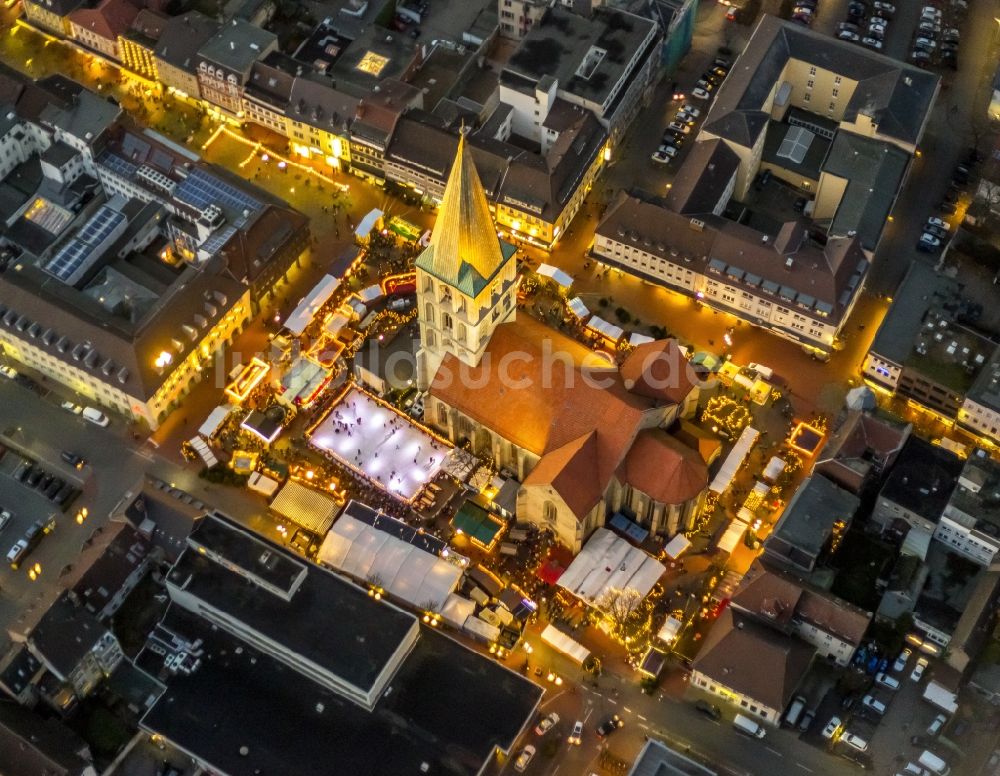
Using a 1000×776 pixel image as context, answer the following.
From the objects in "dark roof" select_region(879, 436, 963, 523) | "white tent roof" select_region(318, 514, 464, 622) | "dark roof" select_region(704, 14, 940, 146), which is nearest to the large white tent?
"white tent roof" select_region(318, 514, 464, 622)

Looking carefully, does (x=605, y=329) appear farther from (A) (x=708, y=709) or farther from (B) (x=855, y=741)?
(B) (x=855, y=741)

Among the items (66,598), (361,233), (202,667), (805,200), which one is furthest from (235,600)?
(805,200)

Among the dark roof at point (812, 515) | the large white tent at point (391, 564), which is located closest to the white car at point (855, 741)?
the dark roof at point (812, 515)

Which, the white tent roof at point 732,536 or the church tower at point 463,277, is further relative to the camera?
the white tent roof at point 732,536

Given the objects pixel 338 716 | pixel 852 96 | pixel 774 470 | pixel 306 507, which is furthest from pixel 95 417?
pixel 852 96

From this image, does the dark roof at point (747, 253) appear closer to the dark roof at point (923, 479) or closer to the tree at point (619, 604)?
the dark roof at point (923, 479)

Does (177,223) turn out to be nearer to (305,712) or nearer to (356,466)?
(356,466)
